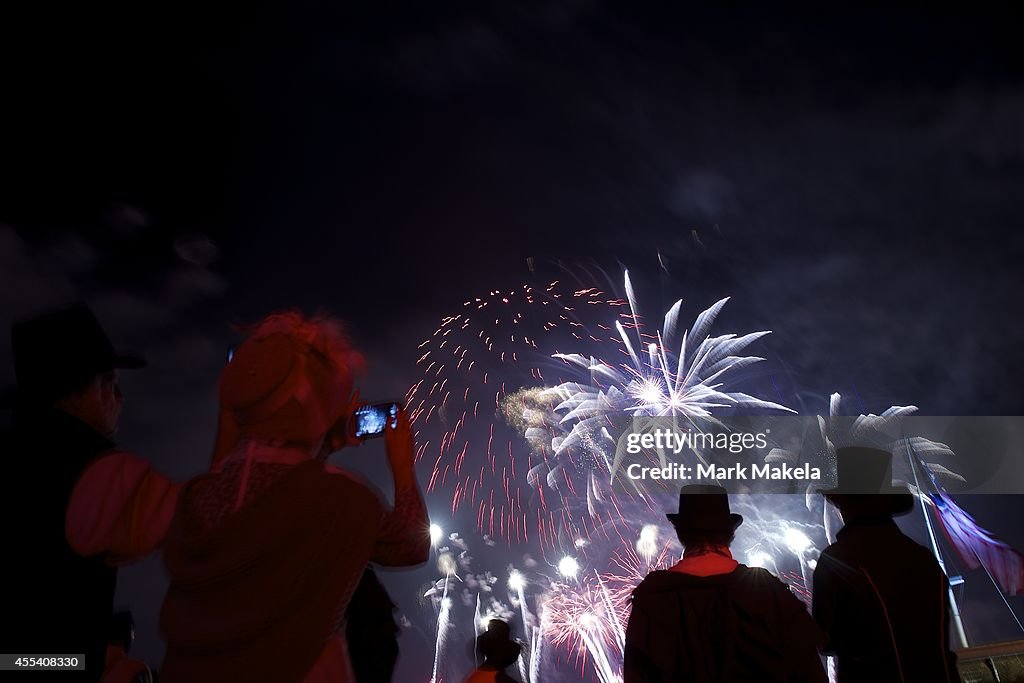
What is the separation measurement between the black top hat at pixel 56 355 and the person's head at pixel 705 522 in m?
3.69

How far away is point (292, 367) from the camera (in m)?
2.47

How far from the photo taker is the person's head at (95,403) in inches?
105

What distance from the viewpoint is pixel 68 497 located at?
2391 millimetres

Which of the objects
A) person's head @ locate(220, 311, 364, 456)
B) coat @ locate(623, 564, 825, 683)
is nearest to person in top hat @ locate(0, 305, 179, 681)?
person's head @ locate(220, 311, 364, 456)

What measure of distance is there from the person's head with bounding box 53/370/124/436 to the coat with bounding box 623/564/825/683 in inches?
132

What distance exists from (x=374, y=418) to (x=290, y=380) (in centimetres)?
58

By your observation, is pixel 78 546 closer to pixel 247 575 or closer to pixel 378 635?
pixel 247 575

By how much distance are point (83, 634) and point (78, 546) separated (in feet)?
1.56

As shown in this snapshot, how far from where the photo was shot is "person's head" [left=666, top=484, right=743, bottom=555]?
4.38 metres

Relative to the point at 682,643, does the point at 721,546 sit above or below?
above

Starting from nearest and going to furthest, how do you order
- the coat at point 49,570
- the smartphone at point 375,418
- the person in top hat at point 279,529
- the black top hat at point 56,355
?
the person in top hat at point 279,529 → the coat at point 49,570 → the black top hat at point 56,355 → the smartphone at point 375,418

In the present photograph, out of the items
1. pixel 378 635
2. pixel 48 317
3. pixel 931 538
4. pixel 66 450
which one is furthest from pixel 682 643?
pixel 931 538

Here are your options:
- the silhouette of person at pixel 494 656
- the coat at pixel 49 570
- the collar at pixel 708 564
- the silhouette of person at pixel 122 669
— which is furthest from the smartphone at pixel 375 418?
the silhouette of person at pixel 494 656

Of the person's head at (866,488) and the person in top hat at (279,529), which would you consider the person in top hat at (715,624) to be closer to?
the person's head at (866,488)
